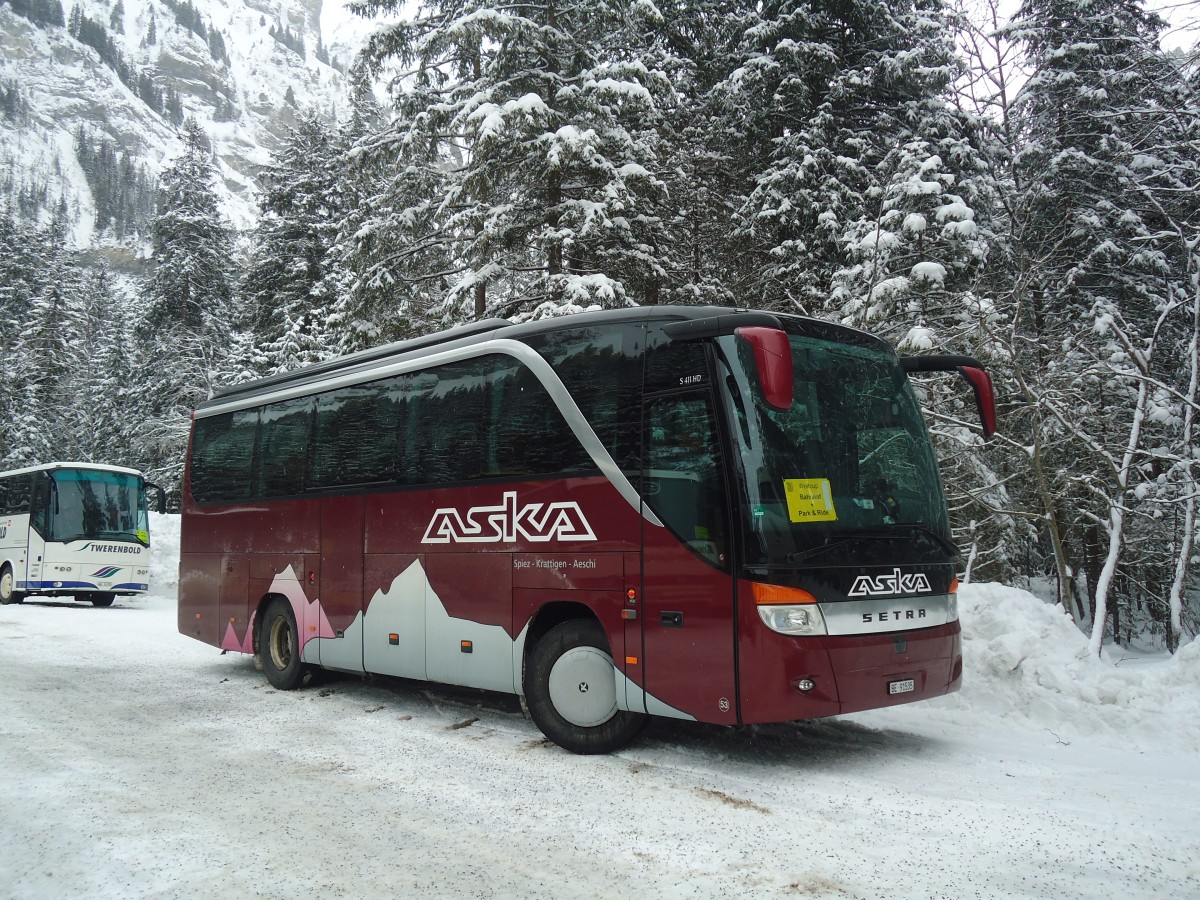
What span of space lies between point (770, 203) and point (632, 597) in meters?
15.6

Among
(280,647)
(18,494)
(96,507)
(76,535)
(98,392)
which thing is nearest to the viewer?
(280,647)

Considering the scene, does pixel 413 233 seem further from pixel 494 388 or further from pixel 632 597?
pixel 632 597

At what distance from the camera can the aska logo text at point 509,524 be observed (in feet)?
22.5

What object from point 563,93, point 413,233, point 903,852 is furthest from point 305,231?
point 903,852

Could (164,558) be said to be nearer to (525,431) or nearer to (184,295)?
(184,295)

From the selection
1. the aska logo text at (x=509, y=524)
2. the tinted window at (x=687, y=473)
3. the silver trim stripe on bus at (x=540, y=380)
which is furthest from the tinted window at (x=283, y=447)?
the tinted window at (x=687, y=473)

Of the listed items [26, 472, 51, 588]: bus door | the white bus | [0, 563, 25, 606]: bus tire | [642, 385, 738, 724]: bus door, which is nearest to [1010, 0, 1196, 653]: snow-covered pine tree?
[642, 385, 738, 724]: bus door

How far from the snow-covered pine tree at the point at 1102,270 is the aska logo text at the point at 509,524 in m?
5.17

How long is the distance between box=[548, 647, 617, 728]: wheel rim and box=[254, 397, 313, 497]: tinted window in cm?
441

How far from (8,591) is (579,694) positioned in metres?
21.2

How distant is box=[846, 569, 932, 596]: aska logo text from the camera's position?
19.5 feet

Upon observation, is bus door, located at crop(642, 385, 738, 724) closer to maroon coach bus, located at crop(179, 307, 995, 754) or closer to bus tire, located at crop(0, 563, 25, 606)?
maroon coach bus, located at crop(179, 307, 995, 754)

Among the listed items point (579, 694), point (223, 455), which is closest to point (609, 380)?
point (579, 694)

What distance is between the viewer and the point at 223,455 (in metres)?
11.4
